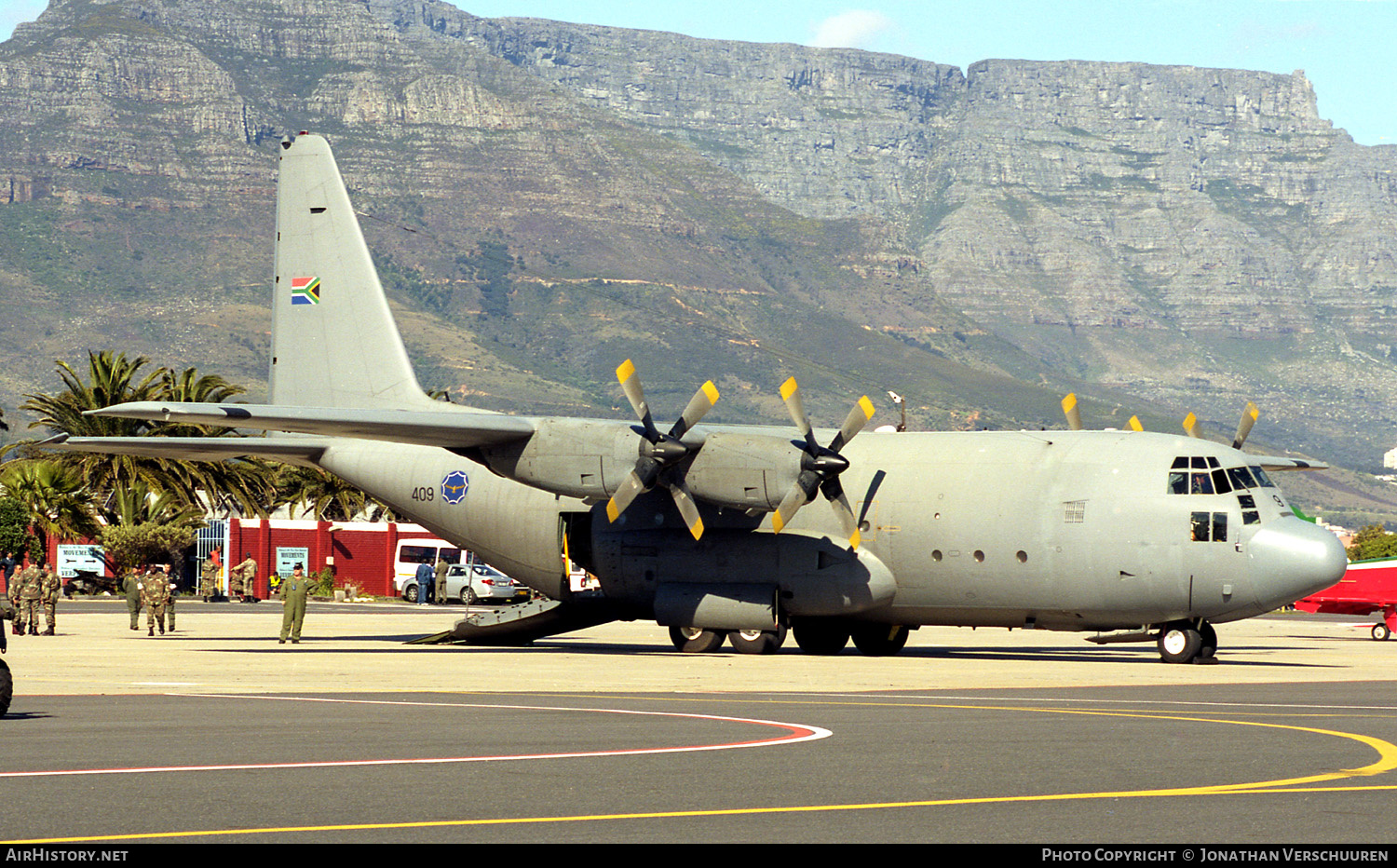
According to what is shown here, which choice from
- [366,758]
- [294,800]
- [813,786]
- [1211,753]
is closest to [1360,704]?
[1211,753]

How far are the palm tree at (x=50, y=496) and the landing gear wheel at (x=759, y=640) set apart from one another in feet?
151

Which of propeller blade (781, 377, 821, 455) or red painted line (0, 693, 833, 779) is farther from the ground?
propeller blade (781, 377, 821, 455)

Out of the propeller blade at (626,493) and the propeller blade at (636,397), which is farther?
the propeller blade at (636,397)

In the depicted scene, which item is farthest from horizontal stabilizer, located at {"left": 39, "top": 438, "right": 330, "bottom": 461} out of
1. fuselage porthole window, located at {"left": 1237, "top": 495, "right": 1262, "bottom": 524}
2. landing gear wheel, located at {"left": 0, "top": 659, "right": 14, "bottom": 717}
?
fuselage porthole window, located at {"left": 1237, "top": 495, "right": 1262, "bottom": 524}

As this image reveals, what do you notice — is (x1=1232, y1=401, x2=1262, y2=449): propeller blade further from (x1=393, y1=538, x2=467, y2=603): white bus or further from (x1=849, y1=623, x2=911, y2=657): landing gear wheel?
(x1=393, y1=538, x2=467, y2=603): white bus

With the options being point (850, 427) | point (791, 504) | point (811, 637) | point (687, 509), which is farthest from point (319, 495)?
point (791, 504)

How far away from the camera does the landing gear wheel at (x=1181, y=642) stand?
3178 cm

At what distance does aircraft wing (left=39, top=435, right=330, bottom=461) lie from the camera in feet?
110

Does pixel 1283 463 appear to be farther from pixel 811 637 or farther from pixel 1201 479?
pixel 811 637

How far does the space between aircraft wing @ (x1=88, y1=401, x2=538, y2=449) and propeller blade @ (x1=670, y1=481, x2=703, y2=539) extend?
2.90 metres

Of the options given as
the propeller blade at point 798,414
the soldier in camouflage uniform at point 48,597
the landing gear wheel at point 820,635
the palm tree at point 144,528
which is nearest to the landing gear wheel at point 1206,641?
the landing gear wheel at point 820,635

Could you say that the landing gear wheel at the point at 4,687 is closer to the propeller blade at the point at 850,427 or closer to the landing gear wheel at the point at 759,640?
the propeller blade at the point at 850,427

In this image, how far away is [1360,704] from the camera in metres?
22.5

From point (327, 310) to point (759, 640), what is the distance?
12529 millimetres
